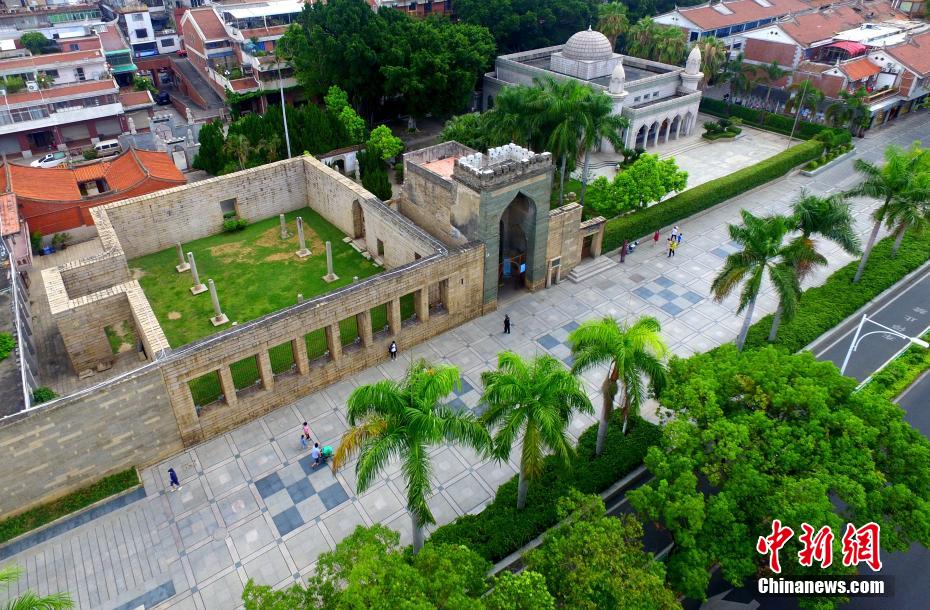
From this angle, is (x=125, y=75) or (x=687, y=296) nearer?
(x=687, y=296)

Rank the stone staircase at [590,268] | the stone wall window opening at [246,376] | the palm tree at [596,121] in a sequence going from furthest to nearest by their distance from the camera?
the palm tree at [596,121] → the stone staircase at [590,268] → the stone wall window opening at [246,376]

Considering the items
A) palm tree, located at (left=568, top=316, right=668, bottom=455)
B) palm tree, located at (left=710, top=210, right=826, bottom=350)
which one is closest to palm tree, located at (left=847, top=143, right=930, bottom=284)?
palm tree, located at (left=710, top=210, right=826, bottom=350)

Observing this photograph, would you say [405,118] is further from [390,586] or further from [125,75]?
→ [390,586]

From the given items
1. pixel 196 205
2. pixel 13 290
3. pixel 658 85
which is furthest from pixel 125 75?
pixel 658 85

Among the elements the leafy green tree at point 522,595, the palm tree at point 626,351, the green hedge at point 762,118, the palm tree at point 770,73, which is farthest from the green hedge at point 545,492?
the palm tree at point 770,73

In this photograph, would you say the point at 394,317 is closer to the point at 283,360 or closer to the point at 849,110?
the point at 283,360

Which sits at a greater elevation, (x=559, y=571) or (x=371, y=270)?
(x=559, y=571)

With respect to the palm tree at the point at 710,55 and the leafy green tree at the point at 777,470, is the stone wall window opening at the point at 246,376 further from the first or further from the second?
the palm tree at the point at 710,55

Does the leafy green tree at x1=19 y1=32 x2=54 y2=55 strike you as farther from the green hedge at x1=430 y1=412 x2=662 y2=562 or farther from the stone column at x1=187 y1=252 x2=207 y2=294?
the green hedge at x1=430 y1=412 x2=662 y2=562
